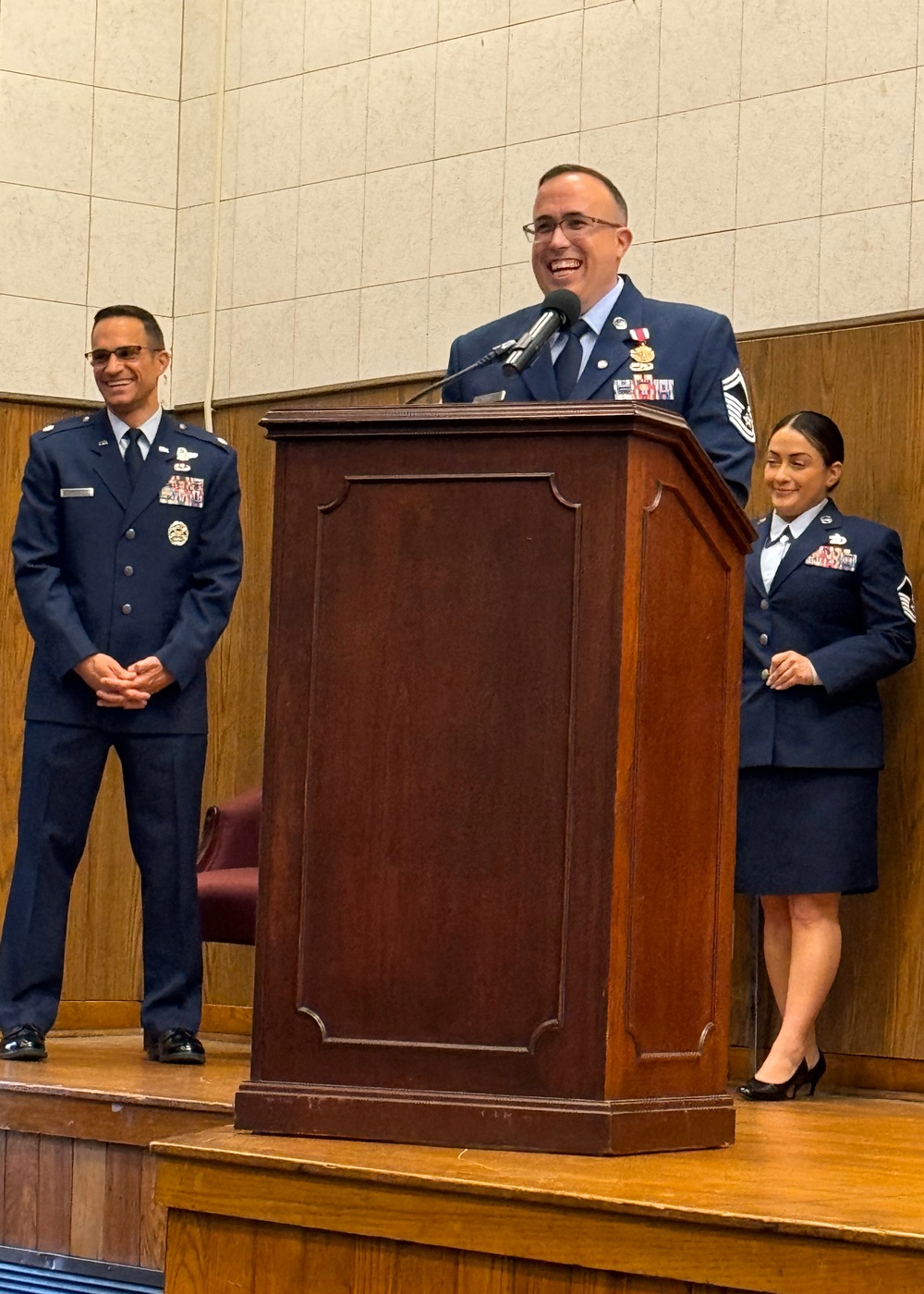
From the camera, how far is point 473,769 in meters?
2.73

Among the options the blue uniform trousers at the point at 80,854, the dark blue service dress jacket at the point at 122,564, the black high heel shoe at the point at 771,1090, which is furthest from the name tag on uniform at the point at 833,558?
the blue uniform trousers at the point at 80,854

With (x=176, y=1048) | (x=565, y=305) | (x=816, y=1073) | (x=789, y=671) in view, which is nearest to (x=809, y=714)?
(x=789, y=671)

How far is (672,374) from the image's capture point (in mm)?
3184

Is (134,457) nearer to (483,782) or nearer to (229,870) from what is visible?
(229,870)

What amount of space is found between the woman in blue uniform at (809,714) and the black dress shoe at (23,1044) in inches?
63.5

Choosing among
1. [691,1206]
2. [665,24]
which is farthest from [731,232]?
[691,1206]

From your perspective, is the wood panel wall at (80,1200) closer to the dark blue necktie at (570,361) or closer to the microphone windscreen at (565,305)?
the dark blue necktie at (570,361)

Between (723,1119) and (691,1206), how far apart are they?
0.61 m

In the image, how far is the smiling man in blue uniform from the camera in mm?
4660

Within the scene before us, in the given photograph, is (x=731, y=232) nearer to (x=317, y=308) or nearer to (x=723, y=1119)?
(x=317, y=308)

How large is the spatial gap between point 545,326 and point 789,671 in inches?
82.4

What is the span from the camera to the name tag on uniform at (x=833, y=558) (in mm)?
4770

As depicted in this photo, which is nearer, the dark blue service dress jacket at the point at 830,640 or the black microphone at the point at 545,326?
the black microphone at the point at 545,326

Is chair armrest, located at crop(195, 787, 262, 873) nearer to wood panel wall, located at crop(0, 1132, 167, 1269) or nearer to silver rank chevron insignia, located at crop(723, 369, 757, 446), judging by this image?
wood panel wall, located at crop(0, 1132, 167, 1269)
